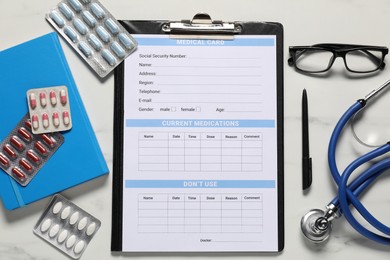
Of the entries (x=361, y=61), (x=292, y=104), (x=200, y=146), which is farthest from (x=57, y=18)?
(x=361, y=61)

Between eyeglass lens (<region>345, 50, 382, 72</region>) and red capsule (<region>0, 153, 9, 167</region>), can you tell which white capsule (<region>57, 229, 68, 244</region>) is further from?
eyeglass lens (<region>345, 50, 382, 72</region>)

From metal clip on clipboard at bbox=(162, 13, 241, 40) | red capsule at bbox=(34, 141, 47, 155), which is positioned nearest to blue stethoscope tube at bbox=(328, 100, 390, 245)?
metal clip on clipboard at bbox=(162, 13, 241, 40)

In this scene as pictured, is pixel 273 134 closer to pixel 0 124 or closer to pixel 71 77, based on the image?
pixel 71 77

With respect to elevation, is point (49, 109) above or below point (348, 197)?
above

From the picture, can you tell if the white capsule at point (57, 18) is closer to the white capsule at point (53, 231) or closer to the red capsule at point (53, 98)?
the red capsule at point (53, 98)

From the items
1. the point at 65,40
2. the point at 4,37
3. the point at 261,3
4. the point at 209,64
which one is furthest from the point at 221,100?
the point at 4,37

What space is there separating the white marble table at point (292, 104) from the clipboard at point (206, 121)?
1 cm

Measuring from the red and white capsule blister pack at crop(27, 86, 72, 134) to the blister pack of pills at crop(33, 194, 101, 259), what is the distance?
0.12 metres

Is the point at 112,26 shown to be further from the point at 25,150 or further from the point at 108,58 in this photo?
the point at 25,150

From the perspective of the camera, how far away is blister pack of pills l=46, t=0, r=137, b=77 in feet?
2.90

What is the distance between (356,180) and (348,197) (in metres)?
0.04

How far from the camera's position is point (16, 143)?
2.85 feet

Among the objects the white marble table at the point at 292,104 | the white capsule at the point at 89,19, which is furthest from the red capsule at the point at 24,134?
the white capsule at the point at 89,19

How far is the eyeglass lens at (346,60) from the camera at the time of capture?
0.90 metres
